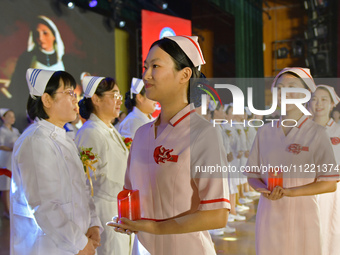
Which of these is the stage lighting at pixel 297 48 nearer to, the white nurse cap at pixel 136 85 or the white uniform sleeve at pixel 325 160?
the white nurse cap at pixel 136 85

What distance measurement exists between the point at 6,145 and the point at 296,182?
4.85 meters

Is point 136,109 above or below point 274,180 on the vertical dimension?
above

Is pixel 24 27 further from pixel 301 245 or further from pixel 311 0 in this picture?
pixel 311 0

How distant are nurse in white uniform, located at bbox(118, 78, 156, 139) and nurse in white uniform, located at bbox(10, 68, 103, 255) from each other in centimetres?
146

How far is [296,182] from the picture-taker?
2.16m

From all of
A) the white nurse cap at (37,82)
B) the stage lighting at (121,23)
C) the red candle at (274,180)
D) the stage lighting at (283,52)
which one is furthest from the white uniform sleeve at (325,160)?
the stage lighting at (283,52)

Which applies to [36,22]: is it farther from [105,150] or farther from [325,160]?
[325,160]

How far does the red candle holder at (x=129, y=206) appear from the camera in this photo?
1.37 meters

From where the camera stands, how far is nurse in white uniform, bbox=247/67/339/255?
2.12 metres

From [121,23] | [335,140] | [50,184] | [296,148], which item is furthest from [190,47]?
[121,23]

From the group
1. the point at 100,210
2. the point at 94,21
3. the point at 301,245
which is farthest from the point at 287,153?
the point at 94,21

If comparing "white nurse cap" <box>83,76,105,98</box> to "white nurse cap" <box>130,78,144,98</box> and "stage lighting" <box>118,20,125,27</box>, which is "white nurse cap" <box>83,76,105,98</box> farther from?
"stage lighting" <box>118,20,125,27</box>

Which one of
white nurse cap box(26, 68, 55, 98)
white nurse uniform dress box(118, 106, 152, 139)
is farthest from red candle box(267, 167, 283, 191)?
white nurse uniform dress box(118, 106, 152, 139)

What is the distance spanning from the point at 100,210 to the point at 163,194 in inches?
54.1
